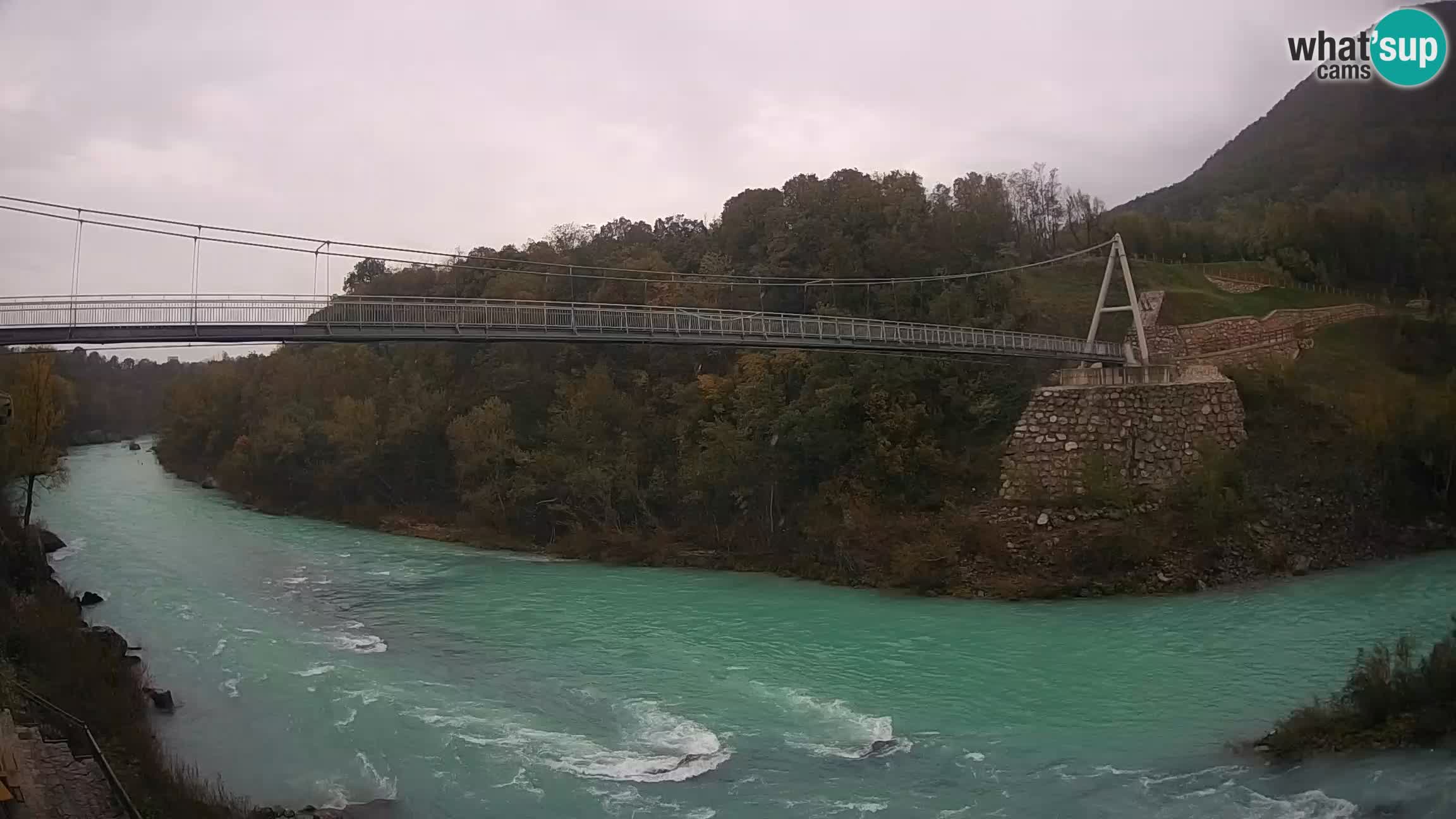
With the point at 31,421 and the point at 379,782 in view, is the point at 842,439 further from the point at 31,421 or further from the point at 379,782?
the point at 31,421

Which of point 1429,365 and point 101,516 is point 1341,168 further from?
point 101,516

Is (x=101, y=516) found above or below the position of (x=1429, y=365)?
below

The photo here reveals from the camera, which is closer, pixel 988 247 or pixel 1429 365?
pixel 1429 365

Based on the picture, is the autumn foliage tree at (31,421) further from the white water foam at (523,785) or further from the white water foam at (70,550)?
the white water foam at (523,785)

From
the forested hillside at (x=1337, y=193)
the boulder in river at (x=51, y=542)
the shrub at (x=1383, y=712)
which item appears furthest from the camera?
the boulder in river at (x=51, y=542)

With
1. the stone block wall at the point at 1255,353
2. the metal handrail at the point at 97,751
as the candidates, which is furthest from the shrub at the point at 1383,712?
the stone block wall at the point at 1255,353

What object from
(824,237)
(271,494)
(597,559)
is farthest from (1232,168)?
(271,494)
